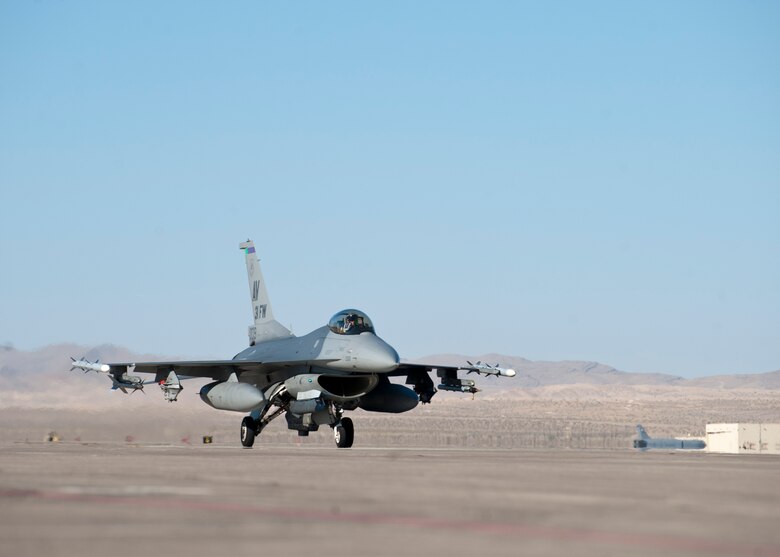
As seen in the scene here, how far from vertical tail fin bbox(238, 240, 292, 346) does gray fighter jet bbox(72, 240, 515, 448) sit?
66cm

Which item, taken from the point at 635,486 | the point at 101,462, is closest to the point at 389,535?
the point at 635,486

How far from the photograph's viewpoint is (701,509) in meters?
11.8

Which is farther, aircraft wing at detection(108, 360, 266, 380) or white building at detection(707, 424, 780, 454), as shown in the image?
white building at detection(707, 424, 780, 454)

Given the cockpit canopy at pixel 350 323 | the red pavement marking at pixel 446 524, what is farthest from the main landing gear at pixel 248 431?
the red pavement marking at pixel 446 524

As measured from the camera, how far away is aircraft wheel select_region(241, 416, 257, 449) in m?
38.1

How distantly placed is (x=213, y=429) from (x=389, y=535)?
37588mm

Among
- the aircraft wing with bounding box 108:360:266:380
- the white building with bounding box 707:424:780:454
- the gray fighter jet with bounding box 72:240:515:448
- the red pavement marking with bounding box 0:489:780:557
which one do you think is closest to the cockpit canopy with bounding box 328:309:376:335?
the gray fighter jet with bounding box 72:240:515:448

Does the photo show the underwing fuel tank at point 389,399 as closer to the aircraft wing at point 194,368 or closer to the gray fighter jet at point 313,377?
the gray fighter jet at point 313,377

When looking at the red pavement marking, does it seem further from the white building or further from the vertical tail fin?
the white building

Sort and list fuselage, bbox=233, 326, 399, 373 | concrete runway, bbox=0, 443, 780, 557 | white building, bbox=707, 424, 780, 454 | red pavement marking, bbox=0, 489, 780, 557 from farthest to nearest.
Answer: white building, bbox=707, 424, 780, 454, fuselage, bbox=233, 326, 399, 373, red pavement marking, bbox=0, 489, 780, 557, concrete runway, bbox=0, 443, 780, 557

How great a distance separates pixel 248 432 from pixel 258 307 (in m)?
6.18

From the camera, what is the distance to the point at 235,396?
36.6 metres

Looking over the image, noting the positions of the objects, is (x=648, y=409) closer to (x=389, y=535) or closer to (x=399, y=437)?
(x=399, y=437)

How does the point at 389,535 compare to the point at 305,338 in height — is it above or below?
below
